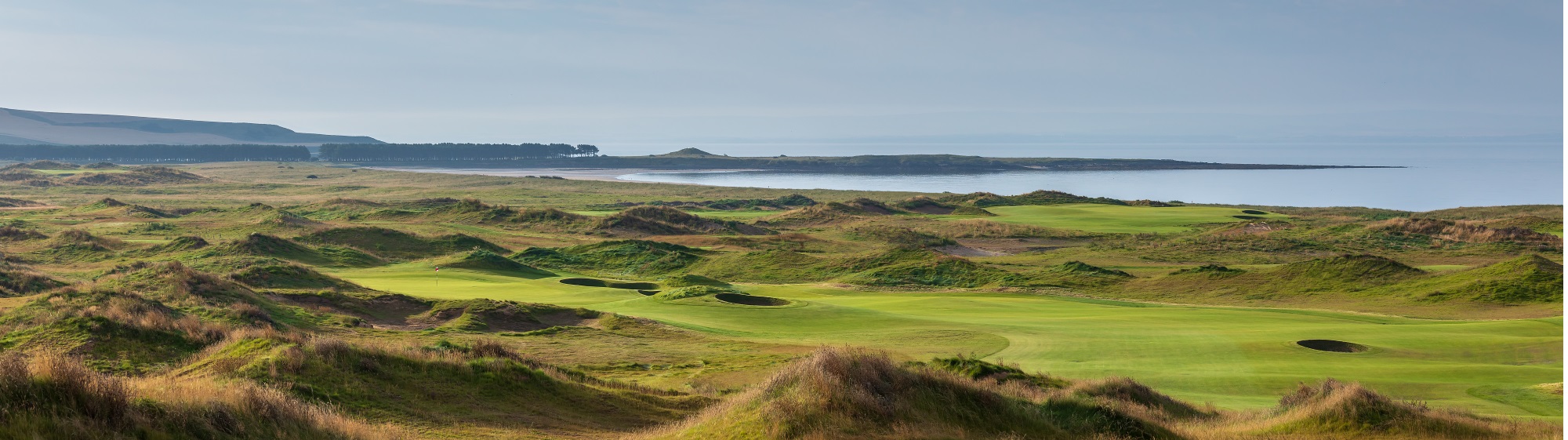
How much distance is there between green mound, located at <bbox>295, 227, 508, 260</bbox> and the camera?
61.1 metres

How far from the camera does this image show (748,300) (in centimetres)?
Answer: 3762

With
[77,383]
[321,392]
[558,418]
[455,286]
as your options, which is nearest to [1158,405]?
[558,418]

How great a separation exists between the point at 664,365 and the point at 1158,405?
1089cm

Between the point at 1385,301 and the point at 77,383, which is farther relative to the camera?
the point at 1385,301

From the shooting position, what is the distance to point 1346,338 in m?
27.0

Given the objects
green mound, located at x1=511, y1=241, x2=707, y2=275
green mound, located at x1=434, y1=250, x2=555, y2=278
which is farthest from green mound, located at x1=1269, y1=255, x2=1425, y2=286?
green mound, located at x1=434, y1=250, x2=555, y2=278

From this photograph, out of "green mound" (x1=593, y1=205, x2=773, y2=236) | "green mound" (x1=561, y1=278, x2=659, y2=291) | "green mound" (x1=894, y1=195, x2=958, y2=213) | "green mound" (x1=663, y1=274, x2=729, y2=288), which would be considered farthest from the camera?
"green mound" (x1=894, y1=195, x2=958, y2=213)

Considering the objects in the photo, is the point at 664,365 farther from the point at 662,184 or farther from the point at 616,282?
the point at 662,184

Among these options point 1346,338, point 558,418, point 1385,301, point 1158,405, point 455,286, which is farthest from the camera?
point 455,286

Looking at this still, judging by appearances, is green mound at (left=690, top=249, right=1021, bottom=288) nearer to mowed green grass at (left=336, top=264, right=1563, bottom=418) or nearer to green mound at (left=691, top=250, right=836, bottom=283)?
green mound at (left=691, top=250, right=836, bottom=283)

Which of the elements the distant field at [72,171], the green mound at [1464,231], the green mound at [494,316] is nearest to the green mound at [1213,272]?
the green mound at [1464,231]

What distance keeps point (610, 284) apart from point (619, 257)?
503 inches

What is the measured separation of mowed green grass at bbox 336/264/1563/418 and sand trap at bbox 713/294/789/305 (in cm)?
130

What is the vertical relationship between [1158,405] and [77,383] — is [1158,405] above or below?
below
